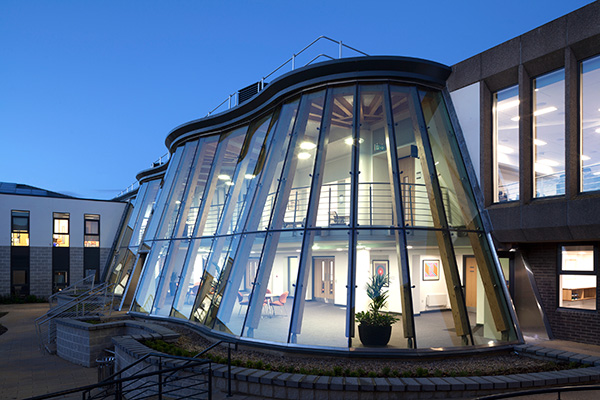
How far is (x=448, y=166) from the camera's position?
34.7ft

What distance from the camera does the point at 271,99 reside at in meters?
12.6

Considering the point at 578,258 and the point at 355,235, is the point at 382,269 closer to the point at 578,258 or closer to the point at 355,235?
the point at 355,235

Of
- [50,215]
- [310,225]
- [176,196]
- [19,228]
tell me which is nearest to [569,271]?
[310,225]

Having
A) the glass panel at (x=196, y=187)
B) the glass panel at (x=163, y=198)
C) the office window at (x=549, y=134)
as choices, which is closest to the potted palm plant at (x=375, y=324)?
the office window at (x=549, y=134)

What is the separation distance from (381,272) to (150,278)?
930 centimetres

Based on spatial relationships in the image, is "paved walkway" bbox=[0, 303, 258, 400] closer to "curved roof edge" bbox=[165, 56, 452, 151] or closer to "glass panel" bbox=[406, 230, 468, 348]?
"glass panel" bbox=[406, 230, 468, 348]

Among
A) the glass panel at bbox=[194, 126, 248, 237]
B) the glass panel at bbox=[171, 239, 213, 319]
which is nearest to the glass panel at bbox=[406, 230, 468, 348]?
the glass panel at bbox=[171, 239, 213, 319]

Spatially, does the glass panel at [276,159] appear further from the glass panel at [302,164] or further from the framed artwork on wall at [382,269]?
the framed artwork on wall at [382,269]

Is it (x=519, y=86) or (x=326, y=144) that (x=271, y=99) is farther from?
(x=519, y=86)

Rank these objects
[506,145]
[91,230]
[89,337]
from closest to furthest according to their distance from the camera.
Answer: [506,145] < [89,337] < [91,230]

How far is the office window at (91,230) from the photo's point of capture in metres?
31.1

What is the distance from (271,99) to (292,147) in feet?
7.57

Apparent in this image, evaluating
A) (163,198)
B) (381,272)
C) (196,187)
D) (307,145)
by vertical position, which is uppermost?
(307,145)

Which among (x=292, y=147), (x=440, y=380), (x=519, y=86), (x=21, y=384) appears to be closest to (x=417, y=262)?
(x=440, y=380)
